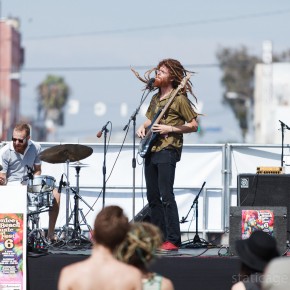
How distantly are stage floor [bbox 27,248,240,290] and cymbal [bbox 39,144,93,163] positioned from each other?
5.31 feet

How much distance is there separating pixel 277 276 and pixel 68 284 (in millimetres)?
1208

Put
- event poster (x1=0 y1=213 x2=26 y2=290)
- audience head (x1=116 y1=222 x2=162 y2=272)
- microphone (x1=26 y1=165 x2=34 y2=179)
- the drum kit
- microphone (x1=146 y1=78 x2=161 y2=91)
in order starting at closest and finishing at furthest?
audience head (x1=116 y1=222 x2=162 y2=272) < event poster (x1=0 y1=213 x2=26 y2=290) < microphone (x1=146 y1=78 x2=161 y2=91) < the drum kit < microphone (x1=26 y1=165 x2=34 y2=179)

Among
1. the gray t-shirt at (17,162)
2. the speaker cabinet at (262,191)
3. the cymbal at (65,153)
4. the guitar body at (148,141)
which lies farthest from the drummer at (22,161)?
the speaker cabinet at (262,191)

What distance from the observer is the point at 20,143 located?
37.6 feet

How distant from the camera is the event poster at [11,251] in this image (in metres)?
9.80

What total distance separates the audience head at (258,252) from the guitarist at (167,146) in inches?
146

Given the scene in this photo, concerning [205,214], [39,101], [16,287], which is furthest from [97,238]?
[39,101]

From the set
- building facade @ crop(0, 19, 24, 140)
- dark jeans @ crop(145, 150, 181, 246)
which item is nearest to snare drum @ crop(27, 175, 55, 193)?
dark jeans @ crop(145, 150, 181, 246)

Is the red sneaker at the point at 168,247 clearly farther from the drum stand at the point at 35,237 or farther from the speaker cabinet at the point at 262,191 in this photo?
the speaker cabinet at the point at 262,191

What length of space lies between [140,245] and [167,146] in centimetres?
401

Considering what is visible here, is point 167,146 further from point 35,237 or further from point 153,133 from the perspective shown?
point 35,237

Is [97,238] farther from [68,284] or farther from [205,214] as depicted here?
[205,214]

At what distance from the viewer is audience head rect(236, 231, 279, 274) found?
6383mm

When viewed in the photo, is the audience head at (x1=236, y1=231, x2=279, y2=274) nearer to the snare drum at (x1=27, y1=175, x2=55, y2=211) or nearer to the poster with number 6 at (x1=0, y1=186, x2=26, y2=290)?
the poster with number 6 at (x1=0, y1=186, x2=26, y2=290)
